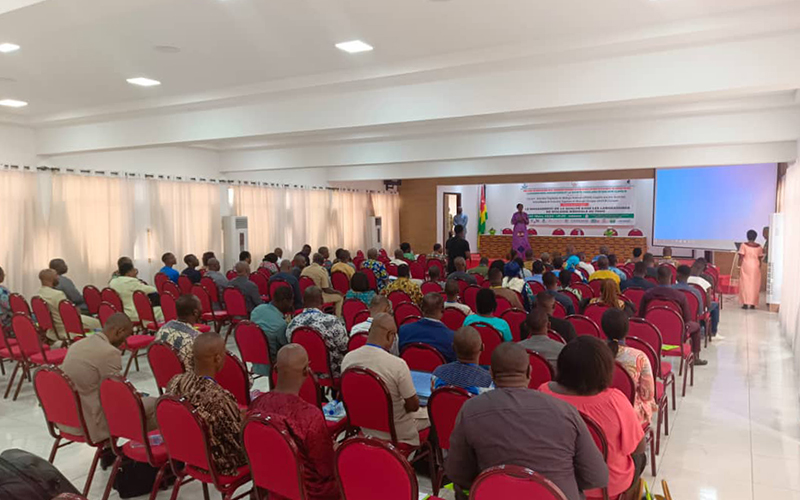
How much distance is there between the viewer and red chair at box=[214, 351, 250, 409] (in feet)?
13.5

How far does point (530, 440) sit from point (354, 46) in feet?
14.5

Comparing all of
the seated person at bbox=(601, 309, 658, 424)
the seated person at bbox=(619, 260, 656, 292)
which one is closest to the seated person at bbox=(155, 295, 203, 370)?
the seated person at bbox=(601, 309, 658, 424)

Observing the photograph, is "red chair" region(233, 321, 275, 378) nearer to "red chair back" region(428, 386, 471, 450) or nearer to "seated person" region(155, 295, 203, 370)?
"seated person" region(155, 295, 203, 370)

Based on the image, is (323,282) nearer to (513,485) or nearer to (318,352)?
(318,352)

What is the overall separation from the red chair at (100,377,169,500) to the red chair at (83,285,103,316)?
4.75 meters

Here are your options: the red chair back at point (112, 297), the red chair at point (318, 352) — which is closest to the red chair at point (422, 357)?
the red chair at point (318, 352)

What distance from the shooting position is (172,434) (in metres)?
2.97

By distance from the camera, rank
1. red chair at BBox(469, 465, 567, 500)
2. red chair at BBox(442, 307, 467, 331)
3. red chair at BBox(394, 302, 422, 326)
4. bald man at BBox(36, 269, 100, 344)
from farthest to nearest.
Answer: bald man at BBox(36, 269, 100, 344) → red chair at BBox(394, 302, 422, 326) → red chair at BBox(442, 307, 467, 331) → red chair at BBox(469, 465, 567, 500)

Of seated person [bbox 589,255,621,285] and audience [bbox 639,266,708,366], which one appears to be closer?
audience [bbox 639,266,708,366]

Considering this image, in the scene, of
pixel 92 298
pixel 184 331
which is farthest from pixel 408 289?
pixel 92 298

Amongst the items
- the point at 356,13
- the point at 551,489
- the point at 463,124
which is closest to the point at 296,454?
the point at 551,489

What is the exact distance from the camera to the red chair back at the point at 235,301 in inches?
300

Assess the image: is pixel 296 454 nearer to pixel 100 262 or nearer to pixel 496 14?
pixel 496 14

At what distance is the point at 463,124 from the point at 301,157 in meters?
4.73
